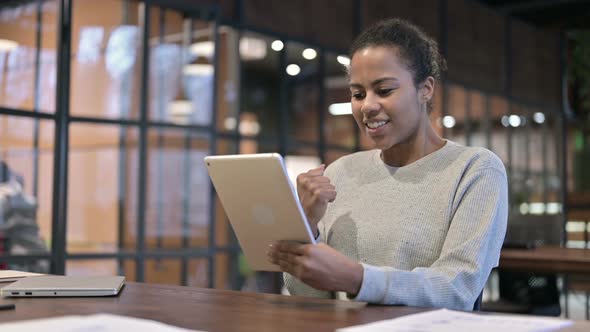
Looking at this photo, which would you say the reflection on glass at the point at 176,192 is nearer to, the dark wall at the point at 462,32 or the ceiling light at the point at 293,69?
the dark wall at the point at 462,32

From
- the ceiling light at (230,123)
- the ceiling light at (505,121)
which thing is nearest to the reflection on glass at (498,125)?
the ceiling light at (505,121)

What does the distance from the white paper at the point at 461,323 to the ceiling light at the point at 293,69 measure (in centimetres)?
530

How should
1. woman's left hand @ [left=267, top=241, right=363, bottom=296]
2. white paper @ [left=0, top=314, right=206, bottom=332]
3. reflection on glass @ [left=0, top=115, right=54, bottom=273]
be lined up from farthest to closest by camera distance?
reflection on glass @ [left=0, top=115, right=54, bottom=273] < woman's left hand @ [left=267, top=241, right=363, bottom=296] < white paper @ [left=0, top=314, right=206, bottom=332]

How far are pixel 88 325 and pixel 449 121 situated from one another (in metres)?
7.90

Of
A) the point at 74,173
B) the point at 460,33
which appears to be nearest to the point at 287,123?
the point at 74,173

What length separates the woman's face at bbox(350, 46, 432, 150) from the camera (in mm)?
1938

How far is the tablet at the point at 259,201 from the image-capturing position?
1.63 meters

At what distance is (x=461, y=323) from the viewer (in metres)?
1.27

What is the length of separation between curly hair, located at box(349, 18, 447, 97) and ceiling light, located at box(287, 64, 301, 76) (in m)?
4.51

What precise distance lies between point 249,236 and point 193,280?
11.6 ft

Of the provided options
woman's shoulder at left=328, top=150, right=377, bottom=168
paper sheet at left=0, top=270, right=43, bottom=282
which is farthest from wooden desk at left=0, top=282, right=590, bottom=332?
woman's shoulder at left=328, top=150, right=377, bottom=168

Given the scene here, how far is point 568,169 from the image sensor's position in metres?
11.2

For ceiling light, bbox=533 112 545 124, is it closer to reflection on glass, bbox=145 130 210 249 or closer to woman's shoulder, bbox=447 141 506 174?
reflection on glass, bbox=145 130 210 249

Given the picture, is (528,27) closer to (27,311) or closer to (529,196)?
(529,196)
